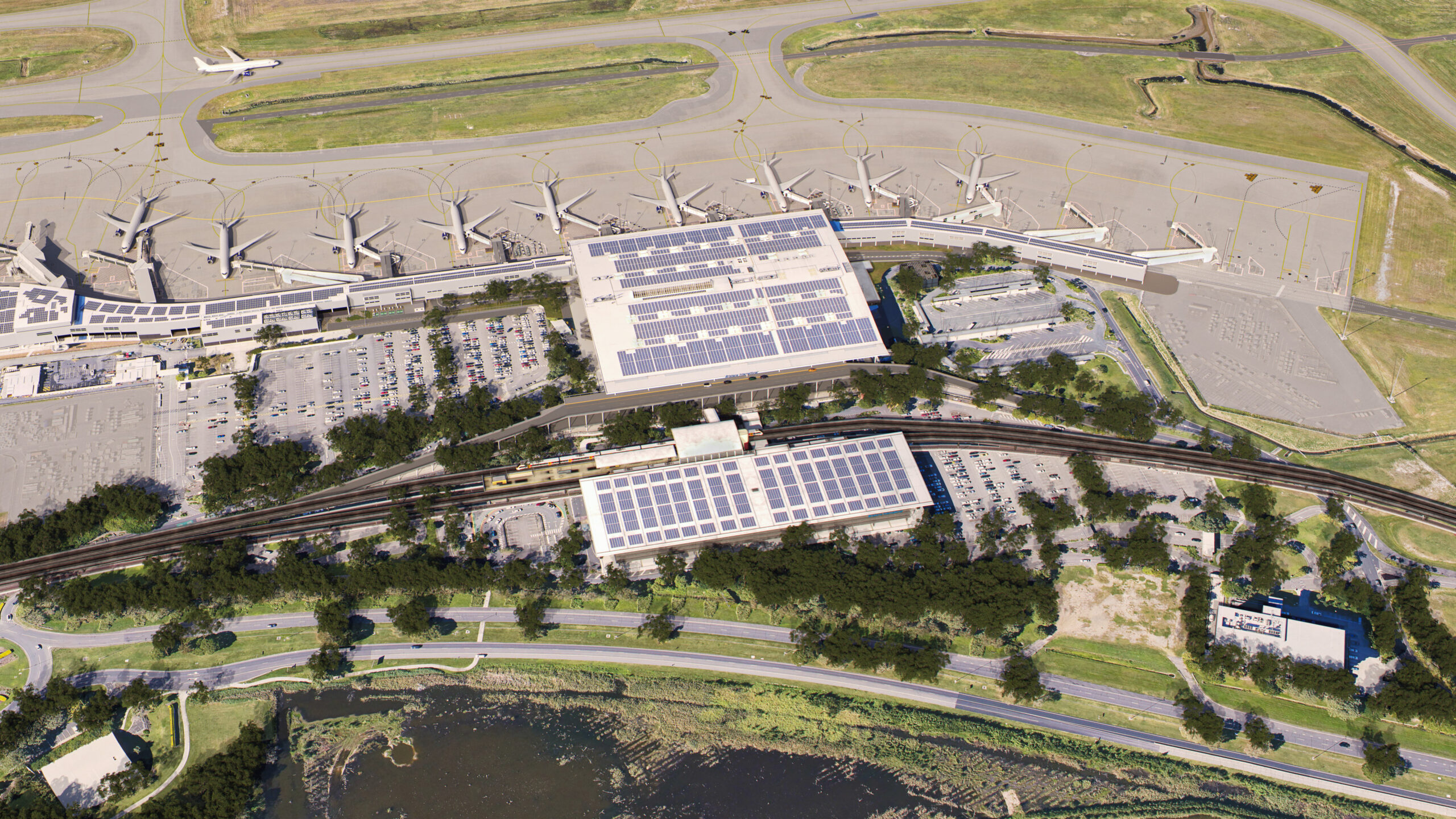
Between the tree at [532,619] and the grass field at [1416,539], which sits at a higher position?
the tree at [532,619]

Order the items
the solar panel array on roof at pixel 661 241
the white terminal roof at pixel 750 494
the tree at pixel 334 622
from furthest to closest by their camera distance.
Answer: the solar panel array on roof at pixel 661 241 → the white terminal roof at pixel 750 494 → the tree at pixel 334 622

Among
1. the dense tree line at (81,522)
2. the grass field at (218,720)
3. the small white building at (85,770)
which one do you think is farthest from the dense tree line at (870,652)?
the dense tree line at (81,522)

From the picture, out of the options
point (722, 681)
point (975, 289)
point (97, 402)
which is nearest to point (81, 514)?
point (97, 402)

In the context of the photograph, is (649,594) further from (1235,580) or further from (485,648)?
(1235,580)

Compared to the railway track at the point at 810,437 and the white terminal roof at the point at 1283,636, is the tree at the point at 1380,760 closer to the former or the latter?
the white terminal roof at the point at 1283,636

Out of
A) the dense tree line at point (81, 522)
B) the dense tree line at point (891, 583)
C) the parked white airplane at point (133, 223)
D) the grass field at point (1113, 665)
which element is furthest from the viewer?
the parked white airplane at point (133, 223)

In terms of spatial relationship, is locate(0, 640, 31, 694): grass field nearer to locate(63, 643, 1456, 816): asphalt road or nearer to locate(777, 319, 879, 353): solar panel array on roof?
locate(63, 643, 1456, 816): asphalt road
